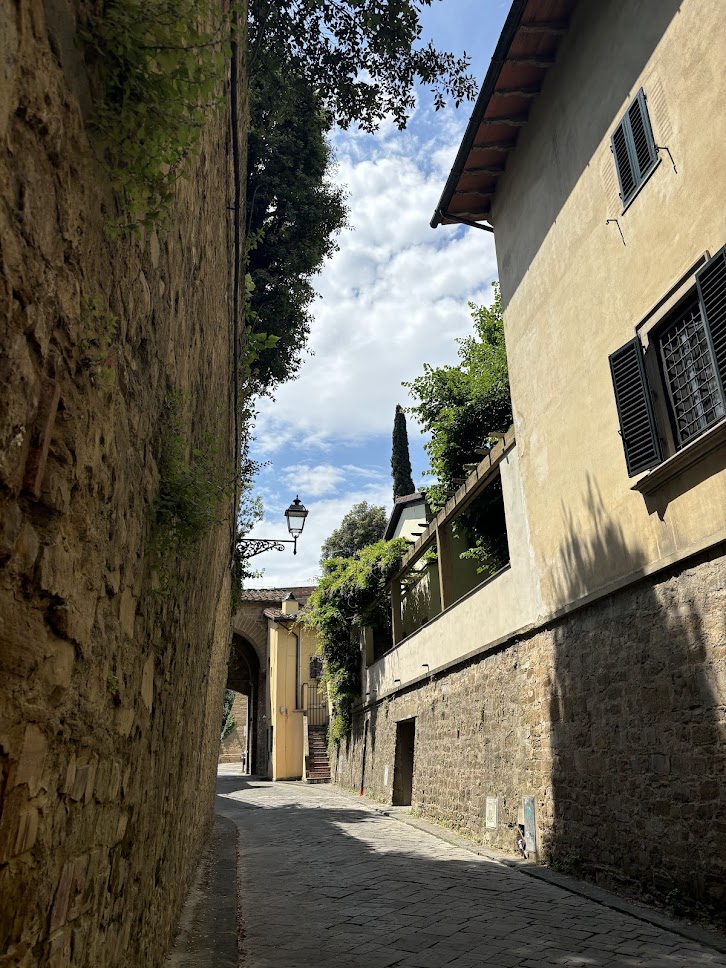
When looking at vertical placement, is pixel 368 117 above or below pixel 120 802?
above

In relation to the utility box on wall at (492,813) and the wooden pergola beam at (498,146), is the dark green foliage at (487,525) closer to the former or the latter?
the utility box on wall at (492,813)

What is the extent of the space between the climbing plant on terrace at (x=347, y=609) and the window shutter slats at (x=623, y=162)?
9.69 m

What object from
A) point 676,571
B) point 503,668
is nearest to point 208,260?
point 676,571

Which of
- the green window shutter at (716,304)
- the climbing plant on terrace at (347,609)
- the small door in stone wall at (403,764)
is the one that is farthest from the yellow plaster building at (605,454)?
the climbing plant on terrace at (347,609)

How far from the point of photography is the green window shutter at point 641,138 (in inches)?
252

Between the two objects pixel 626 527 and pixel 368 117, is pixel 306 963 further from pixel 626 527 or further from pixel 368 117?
pixel 368 117

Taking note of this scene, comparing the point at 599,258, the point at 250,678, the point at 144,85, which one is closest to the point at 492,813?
the point at 599,258

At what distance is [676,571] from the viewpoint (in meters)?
5.82

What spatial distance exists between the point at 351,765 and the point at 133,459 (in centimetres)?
1815

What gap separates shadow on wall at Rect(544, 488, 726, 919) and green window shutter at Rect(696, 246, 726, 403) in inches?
55.5

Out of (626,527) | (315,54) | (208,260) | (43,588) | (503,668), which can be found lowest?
(43,588)

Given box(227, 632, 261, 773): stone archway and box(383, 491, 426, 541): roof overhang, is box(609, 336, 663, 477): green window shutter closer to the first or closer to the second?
box(383, 491, 426, 541): roof overhang

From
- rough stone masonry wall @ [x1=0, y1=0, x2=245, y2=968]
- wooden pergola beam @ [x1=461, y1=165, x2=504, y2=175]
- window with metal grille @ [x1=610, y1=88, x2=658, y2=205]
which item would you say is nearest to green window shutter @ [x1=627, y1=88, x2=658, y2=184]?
window with metal grille @ [x1=610, y1=88, x2=658, y2=205]

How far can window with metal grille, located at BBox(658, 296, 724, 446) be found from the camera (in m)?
5.59
